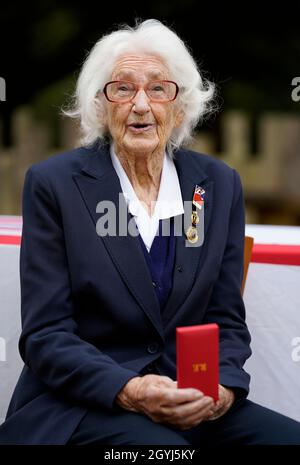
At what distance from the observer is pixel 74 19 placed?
6.41 m

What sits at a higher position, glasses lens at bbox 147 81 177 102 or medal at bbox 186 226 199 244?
glasses lens at bbox 147 81 177 102

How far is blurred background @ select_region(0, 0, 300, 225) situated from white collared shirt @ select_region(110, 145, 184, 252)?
3.75 m

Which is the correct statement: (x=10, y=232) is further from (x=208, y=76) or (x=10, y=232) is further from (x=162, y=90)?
(x=208, y=76)

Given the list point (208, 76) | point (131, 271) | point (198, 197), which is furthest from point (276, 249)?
point (208, 76)

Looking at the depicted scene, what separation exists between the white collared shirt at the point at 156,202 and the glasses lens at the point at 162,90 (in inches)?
7.5

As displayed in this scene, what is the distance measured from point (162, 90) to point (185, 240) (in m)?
0.42

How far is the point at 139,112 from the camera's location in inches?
97.7

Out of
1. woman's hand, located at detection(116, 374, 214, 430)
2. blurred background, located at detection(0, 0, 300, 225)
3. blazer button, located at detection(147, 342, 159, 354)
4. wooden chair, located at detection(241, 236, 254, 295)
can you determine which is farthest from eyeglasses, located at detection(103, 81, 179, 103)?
blurred background, located at detection(0, 0, 300, 225)

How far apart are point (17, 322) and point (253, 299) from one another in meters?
0.71

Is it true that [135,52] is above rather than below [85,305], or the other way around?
above

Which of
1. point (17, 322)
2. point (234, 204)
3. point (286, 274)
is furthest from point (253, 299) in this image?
point (17, 322)

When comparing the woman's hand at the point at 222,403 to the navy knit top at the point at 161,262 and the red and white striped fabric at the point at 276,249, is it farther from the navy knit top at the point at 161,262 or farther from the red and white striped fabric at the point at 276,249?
the red and white striped fabric at the point at 276,249

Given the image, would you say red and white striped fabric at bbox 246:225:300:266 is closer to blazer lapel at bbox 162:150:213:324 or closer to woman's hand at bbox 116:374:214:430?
blazer lapel at bbox 162:150:213:324

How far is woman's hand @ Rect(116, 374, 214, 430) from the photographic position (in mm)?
2164
